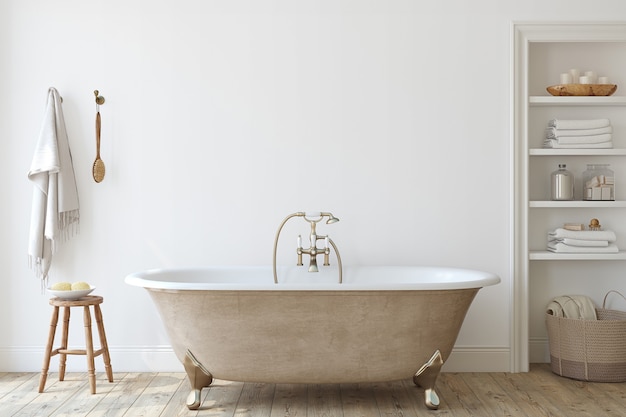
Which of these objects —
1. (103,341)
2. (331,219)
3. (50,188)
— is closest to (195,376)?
(103,341)

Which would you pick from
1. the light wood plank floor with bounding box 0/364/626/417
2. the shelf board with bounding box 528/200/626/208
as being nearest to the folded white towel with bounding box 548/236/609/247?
the shelf board with bounding box 528/200/626/208

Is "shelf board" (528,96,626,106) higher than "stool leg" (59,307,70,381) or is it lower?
higher

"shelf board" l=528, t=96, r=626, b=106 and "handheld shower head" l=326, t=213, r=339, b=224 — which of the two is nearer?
"handheld shower head" l=326, t=213, r=339, b=224

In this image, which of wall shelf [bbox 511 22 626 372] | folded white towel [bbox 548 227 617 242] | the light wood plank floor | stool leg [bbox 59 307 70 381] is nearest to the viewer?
the light wood plank floor

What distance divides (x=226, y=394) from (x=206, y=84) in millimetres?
1744

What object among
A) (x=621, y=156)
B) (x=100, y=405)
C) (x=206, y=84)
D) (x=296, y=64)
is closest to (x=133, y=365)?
(x=100, y=405)

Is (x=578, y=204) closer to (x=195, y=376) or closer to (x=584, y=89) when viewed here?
(x=584, y=89)

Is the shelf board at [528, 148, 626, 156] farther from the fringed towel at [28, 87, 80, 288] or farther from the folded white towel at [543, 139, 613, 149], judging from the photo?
the fringed towel at [28, 87, 80, 288]

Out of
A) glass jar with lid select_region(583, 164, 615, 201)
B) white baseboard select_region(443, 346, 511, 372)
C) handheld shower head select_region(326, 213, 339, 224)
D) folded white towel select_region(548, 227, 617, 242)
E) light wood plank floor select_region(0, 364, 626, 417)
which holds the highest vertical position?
glass jar with lid select_region(583, 164, 615, 201)

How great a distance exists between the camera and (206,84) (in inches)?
162

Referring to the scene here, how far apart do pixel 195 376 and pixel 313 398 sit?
603 millimetres

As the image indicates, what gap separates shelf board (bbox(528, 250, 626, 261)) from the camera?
4027 mm

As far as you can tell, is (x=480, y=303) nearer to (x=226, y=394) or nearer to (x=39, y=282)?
(x=226, y=394)

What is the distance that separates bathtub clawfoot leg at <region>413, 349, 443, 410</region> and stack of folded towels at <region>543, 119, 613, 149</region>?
1.56 m
